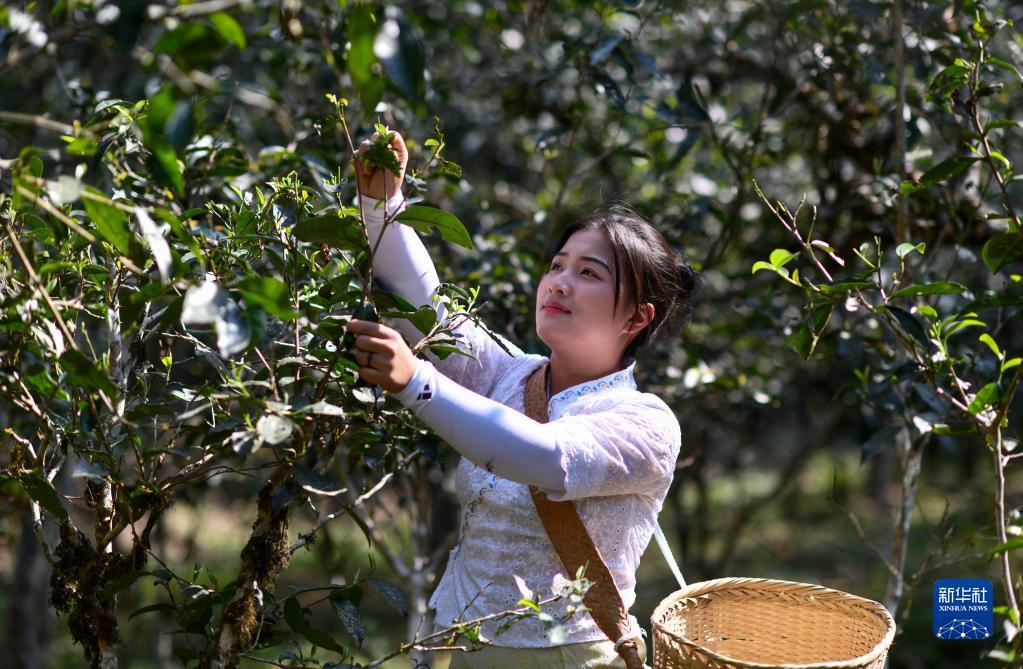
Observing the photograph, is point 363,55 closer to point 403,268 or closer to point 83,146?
point 83,146

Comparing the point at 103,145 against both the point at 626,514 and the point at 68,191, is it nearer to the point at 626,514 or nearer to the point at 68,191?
the point at 68,191

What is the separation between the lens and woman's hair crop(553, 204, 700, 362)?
191 cm

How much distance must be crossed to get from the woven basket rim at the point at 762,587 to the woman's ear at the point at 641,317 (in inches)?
19.3

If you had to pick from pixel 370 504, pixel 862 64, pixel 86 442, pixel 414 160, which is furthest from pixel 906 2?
pixel 86 442

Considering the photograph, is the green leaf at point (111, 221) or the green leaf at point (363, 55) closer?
the green leaf at point (363, 55)

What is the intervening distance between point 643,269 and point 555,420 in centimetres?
38

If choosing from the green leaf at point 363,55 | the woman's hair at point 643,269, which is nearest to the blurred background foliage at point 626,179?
the green leaf at point 363,55

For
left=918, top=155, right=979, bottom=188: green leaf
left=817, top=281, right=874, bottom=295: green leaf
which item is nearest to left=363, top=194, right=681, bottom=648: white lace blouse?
left=817, top=281, right=874, bottom=295: green leaf

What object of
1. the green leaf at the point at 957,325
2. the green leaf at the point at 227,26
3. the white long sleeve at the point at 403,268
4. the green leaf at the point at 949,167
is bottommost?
the green leaf at the point at 957,325

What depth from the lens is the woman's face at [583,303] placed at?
1851 mm

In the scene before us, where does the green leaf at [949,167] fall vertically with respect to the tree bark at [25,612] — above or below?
above

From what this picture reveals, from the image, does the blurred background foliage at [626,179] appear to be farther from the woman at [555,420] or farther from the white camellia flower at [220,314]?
the woman at [555,420]

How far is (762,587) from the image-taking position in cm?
193

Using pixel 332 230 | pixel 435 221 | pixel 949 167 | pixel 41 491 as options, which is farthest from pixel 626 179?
pixel 41 491
